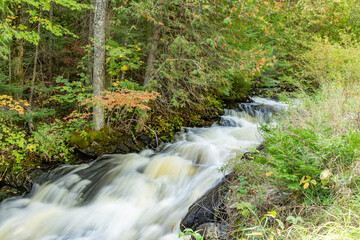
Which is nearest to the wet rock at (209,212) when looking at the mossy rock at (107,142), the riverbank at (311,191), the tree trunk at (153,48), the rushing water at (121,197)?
the riverbank at (311,191)

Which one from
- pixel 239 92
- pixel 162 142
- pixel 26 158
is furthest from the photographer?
pixel 239 92

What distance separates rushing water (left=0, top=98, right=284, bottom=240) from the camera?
13.0 feet

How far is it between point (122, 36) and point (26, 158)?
169 inches

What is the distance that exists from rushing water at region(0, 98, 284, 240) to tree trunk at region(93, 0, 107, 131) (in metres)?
1.16

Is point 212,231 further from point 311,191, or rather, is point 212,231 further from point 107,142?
point 107,142

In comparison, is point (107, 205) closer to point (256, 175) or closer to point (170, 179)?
point (170, 179)

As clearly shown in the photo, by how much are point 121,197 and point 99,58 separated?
3.45m

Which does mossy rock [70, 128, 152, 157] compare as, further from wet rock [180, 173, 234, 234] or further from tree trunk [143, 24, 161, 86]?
wet rock [180, 173, 234, 234]

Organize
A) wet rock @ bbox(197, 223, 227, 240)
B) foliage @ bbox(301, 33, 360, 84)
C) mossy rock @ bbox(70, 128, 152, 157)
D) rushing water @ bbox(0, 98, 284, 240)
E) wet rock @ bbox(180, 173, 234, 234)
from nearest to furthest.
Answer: wet rock @ bbox(197, 223, 227, 240) → wet rock @ bbox(180, 173, 234, 234) → rushing water @ bbox(0, 98, 284, 240) → mossy rock @ bbox(70, 128, 152, 157) → foliage @ bbox(301, 33, 360, 84)

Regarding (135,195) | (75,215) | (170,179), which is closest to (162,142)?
(170,179)

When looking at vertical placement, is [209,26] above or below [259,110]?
above

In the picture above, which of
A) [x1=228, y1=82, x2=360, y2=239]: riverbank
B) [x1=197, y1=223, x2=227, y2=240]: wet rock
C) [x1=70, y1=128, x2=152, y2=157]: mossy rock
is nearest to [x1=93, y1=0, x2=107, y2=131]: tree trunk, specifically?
[x1=70, y1=128, x2=152, y2=157]: mossy rock

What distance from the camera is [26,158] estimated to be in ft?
17.1

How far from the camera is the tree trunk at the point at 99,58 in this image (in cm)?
519
